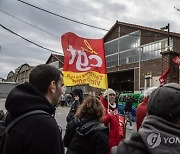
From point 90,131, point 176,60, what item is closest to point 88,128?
point 90,131

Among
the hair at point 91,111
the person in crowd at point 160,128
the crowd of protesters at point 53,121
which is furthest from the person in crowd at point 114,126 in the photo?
the person in crowd at point 160,128

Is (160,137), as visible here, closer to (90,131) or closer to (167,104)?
(167,104)

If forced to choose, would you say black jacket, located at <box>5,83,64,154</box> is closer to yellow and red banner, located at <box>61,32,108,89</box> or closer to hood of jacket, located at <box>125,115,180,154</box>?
hood of jacket, located at <box>125,115,180,154</box>

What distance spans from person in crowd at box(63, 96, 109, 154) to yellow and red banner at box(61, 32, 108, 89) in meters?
2.43

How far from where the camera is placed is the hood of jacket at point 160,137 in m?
1.63

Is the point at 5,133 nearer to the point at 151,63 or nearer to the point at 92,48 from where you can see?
the point at 92,48

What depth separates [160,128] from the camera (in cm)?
166

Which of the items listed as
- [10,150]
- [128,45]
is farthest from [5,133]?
[128,45]

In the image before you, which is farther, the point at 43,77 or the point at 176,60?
the point at 176,60

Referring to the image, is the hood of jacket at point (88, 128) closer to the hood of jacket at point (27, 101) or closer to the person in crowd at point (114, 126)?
the person in crowd at point (114, 126)

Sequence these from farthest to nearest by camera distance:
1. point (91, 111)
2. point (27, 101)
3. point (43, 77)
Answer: point (91, 111)
point (43, 77)
point (27, 101)

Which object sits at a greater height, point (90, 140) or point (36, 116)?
point (36, 116)

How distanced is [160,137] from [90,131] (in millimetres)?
2253

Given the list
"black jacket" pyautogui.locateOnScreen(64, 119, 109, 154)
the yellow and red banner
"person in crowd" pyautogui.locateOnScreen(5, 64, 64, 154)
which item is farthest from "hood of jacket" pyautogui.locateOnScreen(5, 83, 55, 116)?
the yellow and red banner
